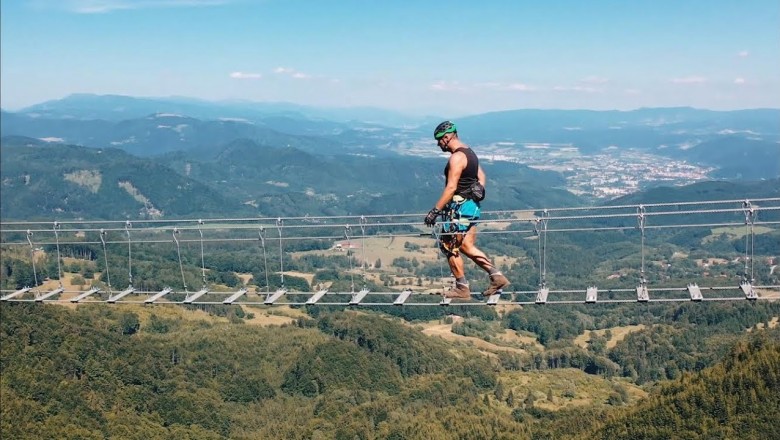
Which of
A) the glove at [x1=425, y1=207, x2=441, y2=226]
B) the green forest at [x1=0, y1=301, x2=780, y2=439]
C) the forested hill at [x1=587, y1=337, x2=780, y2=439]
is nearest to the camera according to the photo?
the glove at [x1=425, y1=207, x2=441, y2=226]

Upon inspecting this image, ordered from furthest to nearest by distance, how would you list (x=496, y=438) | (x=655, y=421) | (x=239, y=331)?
(x=239, y=331) → (x=496, y=438) → (x=655, y=421)

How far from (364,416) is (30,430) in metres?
29.1

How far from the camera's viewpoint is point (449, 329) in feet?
376

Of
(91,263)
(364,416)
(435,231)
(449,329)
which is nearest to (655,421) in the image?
(364,416)

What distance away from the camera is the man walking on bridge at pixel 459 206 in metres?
12.7

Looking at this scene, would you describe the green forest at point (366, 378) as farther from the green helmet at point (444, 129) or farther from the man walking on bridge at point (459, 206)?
the green helmet at point (444, 129)

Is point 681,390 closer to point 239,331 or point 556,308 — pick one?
point 239,331

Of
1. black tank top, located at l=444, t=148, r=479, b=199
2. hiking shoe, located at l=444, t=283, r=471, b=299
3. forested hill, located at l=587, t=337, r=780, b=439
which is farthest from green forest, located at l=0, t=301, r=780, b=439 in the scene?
black tank top, located at l=444, t=148, r=479, b=199

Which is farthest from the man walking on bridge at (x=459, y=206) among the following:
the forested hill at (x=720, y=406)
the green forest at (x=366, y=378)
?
the green forest at (x=366, y=378)

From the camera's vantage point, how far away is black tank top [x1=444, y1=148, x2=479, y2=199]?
12797mm

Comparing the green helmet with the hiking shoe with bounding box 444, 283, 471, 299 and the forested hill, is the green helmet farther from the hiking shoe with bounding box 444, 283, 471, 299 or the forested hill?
the forested hill

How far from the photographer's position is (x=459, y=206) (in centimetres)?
1343

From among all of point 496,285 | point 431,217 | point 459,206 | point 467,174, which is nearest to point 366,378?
point 496,285

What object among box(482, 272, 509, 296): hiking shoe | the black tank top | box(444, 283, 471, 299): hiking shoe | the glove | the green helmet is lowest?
box(444, 283, 471, 299): hiking shoe
